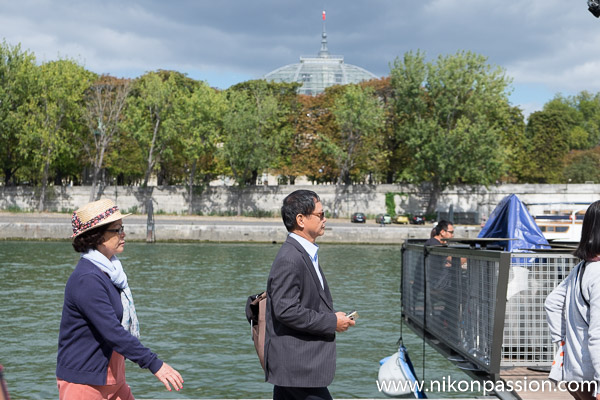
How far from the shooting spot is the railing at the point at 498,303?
588 centimetres

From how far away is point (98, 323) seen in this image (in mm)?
3904

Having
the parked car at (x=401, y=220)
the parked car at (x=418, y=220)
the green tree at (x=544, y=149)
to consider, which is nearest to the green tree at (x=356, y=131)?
the parked car at (x=401, y=220)

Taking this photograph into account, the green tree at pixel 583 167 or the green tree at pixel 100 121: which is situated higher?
the green tree at pixel 100 121

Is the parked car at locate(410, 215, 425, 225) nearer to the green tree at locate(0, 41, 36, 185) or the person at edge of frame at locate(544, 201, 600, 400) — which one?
the green tree at locate(0, 41, 36, 185)

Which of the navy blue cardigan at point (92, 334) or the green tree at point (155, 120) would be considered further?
the green tree at point (155, 120)

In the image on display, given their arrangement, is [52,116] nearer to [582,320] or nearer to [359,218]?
[359,218]

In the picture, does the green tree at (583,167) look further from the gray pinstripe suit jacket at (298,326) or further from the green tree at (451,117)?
the gray pinstripe suit jacket at (298,326)

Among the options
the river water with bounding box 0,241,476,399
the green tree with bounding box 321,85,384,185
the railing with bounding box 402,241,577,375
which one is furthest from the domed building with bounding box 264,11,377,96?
the railing with bounding box 402,241,577,375

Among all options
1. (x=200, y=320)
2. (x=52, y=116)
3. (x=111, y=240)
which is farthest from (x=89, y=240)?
(x=52, y=116)

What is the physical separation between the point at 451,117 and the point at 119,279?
5738 centimetres

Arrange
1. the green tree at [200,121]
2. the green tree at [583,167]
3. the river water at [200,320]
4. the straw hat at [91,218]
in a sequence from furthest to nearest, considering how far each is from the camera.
→ 1. the green tree at [583,167]
2. the green tree at [200,121]
3. the river water at [200,320]
4. the straw hat at [91,218]

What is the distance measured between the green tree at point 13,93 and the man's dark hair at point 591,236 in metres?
59.9

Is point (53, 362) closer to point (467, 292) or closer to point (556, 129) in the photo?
point (467, 292)

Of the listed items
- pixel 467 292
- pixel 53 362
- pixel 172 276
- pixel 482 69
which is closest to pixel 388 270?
pixel 172 276
